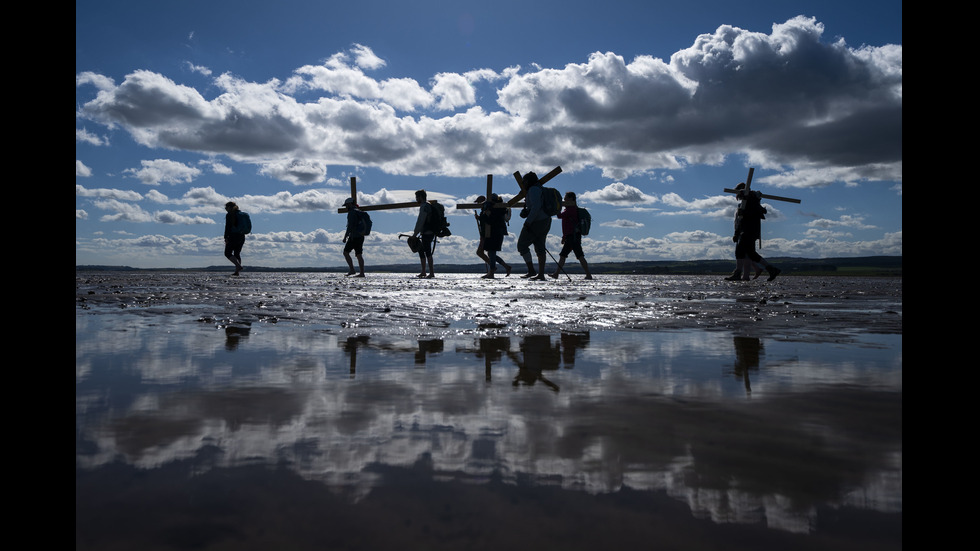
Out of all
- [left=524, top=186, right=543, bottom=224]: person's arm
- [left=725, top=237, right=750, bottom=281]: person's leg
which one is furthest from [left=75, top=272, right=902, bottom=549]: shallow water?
[left=725, top=237, right=750, bottom=281]: person's leg

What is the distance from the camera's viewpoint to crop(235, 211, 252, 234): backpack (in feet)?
57.2

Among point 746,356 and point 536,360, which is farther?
point 746,356

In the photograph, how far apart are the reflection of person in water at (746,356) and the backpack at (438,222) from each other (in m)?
13.4

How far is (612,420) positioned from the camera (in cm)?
168

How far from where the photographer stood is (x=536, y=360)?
2.78m

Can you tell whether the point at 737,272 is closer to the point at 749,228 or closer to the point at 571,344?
the point at 749,228

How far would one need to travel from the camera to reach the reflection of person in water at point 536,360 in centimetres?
228

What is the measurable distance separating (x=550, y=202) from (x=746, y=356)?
1148 centimetres

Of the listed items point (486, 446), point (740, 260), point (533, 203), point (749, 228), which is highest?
point (533, 203)

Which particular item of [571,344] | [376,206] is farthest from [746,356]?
[376,206]

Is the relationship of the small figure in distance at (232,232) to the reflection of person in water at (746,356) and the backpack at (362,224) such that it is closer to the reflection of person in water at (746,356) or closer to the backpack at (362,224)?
the backpack at (362,224)
